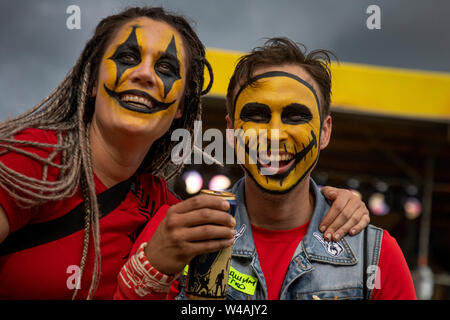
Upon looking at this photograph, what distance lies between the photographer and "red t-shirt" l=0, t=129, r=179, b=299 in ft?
5.06

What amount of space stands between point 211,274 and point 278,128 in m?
0.79

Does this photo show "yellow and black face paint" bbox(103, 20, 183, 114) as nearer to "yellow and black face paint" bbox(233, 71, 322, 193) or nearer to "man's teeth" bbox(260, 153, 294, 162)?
"yellow and black face paint" bbox(233, 71, 322, 193)

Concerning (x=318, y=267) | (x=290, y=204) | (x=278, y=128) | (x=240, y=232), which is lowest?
(x=318, y=267)

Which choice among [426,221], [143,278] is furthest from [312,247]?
[426,221]

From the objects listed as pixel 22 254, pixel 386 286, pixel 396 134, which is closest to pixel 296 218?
pixel 386 286

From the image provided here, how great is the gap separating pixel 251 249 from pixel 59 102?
3.82ft

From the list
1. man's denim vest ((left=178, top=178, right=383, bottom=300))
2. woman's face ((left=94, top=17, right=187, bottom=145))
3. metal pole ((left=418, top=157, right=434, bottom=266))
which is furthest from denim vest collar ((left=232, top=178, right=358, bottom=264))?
metal pole ((left=418, top=157, right=434, bottom=266))

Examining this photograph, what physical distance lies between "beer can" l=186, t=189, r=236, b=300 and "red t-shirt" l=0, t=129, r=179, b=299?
606 millimetres

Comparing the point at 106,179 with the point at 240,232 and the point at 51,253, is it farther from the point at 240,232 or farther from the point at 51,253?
the point at 240,232

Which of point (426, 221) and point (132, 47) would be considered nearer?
point (132, 47)

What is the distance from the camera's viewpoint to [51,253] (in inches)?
63.9

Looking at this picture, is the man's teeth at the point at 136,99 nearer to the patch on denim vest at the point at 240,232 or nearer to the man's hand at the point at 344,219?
the patch on denim vest at the point at 240,232

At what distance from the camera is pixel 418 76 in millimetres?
5188

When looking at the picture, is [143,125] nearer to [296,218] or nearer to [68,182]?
[68,182]
